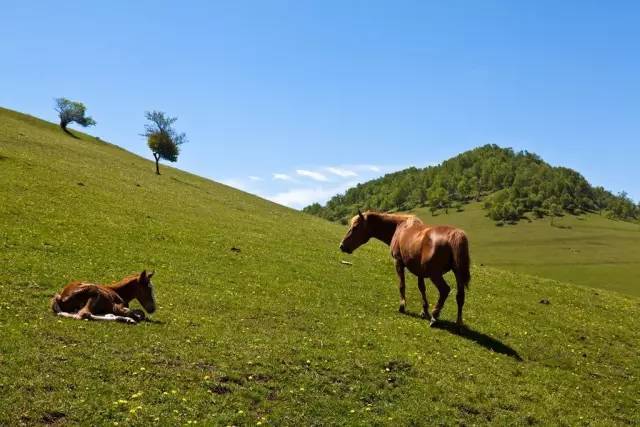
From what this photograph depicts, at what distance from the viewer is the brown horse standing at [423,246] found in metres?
18.5

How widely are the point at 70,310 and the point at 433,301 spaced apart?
53.4 ft

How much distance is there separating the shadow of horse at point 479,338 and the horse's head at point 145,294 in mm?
9907

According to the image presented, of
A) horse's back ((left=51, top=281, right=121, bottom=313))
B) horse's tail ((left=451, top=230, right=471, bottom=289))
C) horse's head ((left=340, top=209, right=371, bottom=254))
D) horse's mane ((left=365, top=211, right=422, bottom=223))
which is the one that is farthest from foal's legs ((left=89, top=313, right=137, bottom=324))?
horse's mane ((left=365, top=211, right=422, bottom=223))

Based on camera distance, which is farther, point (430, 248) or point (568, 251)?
point (568, 251)

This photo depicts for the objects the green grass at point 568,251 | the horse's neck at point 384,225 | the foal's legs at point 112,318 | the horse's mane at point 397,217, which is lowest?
the foal's legs at point 112,318

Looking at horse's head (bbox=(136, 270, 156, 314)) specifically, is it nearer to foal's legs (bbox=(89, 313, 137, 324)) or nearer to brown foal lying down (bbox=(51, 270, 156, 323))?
brown foal lying down (bbox=(51, 270, 156, 323))

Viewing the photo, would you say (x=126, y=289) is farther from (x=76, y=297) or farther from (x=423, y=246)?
(x=423, y=246)

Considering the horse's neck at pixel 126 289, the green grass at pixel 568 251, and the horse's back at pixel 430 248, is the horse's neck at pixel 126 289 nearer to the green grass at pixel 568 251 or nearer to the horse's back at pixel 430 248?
the horse's back at pixel 430 248

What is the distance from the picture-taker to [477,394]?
1390 cm

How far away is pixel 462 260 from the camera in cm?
1833

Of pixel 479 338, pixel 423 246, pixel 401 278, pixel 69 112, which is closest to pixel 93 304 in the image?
pixel 423 246

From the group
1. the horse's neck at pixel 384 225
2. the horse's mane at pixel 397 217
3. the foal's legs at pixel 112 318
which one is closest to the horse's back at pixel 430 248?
the horse's mane at pixel 397 217

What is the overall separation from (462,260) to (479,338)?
317cm

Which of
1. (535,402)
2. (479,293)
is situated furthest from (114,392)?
(479,293)
